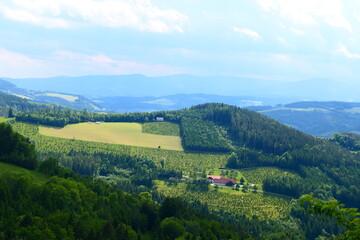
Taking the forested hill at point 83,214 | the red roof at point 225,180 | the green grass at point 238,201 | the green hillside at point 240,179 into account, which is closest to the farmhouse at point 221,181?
the red roof at point 225,180

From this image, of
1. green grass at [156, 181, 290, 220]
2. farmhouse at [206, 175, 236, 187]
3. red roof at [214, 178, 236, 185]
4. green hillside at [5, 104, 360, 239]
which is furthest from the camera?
red roof at [214, 178, 236, 185]

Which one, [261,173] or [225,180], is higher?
[261,173]

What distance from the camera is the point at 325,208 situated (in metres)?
22.9

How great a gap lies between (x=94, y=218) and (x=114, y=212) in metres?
7.28

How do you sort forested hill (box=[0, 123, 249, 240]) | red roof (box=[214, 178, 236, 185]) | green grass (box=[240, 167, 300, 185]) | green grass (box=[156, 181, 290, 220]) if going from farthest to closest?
green grass (box=[240, 167, 300, 185]), red roof (box=[214, 178, 236, 185]), green grass (box=[156, 181, 290, 220]), forested hill (box=[0, 123, 249, 240])

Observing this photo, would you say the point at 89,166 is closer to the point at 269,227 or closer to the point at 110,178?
the point at 110,178

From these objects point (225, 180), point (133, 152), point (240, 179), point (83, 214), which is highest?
point (133, 152)

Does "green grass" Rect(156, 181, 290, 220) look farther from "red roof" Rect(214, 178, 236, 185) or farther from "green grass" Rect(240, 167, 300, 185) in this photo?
"green grass" Rect(240, 167, 300, 185)

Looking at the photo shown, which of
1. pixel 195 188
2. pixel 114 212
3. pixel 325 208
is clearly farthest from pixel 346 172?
pixel 325 208

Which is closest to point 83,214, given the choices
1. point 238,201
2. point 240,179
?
point 238,201

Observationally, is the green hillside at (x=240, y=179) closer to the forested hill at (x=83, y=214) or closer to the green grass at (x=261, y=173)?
the green grass at (x=261, y=173)

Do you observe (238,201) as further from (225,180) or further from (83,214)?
(83,214)

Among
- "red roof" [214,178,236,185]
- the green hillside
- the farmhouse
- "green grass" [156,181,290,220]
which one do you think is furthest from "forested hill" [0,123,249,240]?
"red roof" [214,178,236,185]

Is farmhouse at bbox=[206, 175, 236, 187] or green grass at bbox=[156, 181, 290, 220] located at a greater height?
farmhouse at bbox=[206, 175, 236, 187]
